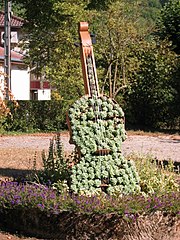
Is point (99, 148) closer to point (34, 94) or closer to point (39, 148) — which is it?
point (39, 148)

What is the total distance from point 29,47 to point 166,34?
6.33 meters

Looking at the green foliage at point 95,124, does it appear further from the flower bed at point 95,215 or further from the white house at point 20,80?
the white house at point 20,80

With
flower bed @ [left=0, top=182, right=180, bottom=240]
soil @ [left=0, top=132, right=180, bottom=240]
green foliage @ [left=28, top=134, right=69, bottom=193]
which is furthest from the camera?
soil @ [left=0, top=132, right=180, bottom=240]

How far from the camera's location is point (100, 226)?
21.4 ft

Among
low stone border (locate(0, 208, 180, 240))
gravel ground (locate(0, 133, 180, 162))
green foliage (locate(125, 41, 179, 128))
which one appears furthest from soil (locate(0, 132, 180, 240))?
low stone border (locate(0, 208, 180, 240))

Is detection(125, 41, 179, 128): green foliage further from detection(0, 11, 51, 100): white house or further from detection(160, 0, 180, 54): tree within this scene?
detection(0, 11, 51, 100): white house

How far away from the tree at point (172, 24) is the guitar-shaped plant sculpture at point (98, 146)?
1905 centimetres

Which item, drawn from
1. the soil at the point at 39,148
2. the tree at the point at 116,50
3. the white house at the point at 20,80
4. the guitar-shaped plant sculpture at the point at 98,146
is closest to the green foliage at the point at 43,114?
the soil at the point at 39,148

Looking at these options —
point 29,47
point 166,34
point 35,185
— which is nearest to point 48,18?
point 29,47

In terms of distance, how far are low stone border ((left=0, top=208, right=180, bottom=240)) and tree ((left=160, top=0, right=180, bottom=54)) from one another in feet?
66.8

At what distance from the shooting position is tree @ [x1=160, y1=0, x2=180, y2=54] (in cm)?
2741

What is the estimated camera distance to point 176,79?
2347 centimetres

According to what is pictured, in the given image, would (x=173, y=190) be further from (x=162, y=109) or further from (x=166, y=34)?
(x=166, y=34)

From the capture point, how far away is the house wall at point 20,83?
4106cm
